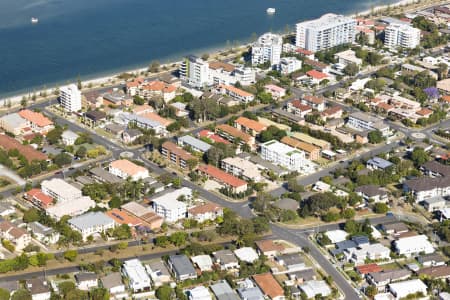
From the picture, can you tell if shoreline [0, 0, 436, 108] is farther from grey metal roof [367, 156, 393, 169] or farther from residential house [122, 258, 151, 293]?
residential house [122, 258, 151, 293]

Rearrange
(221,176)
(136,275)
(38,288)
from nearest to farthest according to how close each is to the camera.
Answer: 1. (38,288)
2. (136,275)
3. (221,176)

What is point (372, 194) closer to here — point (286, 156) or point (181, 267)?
point (286, 156)

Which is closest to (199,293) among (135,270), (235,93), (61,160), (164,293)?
(164,293)

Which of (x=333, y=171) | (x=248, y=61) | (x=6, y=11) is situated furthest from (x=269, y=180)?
(x=6, y=11)

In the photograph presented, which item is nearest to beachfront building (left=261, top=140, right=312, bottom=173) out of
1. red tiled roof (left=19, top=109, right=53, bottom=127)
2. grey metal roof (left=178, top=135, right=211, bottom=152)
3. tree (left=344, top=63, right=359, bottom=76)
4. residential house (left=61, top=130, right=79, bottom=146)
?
grey metal roof (left=178, top=135, right=211, bottom=152)

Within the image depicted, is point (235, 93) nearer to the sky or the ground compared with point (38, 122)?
nearer to the ground

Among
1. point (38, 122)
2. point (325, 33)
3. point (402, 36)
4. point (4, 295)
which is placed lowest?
point (4, 295)

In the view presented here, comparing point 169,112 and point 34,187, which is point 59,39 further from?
point 34,187

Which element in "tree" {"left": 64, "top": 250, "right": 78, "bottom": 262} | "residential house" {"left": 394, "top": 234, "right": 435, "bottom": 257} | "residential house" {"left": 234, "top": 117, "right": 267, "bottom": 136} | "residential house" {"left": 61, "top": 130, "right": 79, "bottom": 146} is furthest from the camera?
"residential house" {"left": 234, "top": 117, "right": 267, "bottom": 136}
